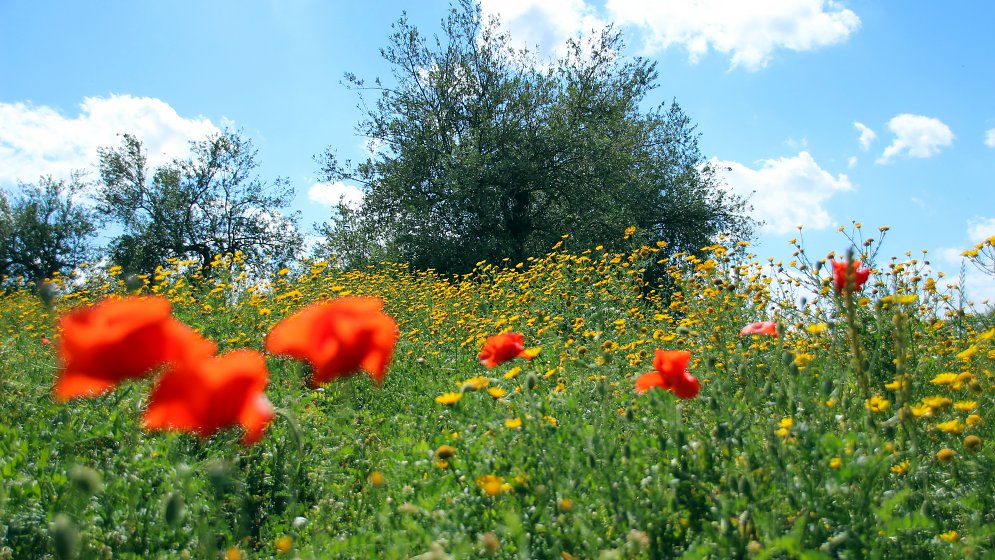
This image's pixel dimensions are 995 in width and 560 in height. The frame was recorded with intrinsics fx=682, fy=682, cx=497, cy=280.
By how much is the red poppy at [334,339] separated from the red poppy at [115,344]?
0.76ft

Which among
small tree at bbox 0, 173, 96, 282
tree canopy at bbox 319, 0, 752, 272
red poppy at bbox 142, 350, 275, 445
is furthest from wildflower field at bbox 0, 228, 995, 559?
small tree at bbox 0, 173, 96, 282

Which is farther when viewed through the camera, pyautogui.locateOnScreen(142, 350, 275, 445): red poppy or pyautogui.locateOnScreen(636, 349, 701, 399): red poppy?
pyautogui.locateOnScreen(636, 349, 701, 399): red poppy

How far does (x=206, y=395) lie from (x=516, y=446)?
1311 millimetres

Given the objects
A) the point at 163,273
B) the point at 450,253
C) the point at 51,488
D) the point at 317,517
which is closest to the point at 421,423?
the point at 317,517

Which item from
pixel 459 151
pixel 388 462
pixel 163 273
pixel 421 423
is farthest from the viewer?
pixel 459 151

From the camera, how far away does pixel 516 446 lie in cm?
231

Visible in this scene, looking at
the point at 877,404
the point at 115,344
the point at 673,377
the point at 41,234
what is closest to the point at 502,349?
the point at 673,377

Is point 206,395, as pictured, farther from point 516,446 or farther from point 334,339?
point 516,446

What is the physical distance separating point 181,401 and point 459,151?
1288cm

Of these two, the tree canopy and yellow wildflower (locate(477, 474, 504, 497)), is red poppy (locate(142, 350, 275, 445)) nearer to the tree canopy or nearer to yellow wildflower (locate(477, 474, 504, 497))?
yellow wildflower (locate(477, 474, 504, 497))

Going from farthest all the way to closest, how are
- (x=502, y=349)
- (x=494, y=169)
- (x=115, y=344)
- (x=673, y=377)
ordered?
(x=494, y=169), (x=502, y=349), (x=673, y=377), (x=115, y=344)

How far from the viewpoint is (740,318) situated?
4055mm

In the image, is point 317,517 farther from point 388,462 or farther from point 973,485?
point 973,485

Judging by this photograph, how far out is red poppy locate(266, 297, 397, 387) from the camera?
142cm
